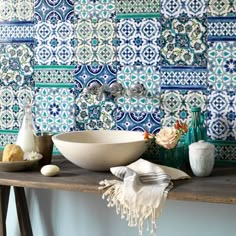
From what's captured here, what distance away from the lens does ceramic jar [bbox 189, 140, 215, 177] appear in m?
1.56

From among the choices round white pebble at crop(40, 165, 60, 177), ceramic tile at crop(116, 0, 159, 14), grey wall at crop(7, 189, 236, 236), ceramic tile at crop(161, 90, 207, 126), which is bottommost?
grey wall at crop(7, 189, 236, 236)

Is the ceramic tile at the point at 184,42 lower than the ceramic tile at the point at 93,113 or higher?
higher

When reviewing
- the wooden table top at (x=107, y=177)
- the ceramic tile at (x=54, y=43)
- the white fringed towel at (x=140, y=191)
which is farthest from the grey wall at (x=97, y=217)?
the ceramic tile at (x=54, y=43)

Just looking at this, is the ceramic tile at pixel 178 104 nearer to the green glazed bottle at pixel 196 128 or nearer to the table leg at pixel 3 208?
the green glazed bottle at pixel 196 128

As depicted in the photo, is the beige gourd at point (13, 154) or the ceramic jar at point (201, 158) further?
the beige gourd at point (13, 154)

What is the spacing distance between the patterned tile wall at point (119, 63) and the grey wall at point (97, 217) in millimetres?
Answer: 234

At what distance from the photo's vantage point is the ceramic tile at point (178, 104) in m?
1.77

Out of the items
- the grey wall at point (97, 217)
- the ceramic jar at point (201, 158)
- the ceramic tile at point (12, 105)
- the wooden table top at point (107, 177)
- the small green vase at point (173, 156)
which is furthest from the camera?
the ceramic tile at point (12, 105)

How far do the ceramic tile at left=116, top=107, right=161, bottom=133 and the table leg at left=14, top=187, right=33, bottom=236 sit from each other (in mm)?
490

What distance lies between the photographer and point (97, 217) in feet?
6.41

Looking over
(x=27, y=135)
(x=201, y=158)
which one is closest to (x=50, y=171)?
(x=27, y=135)

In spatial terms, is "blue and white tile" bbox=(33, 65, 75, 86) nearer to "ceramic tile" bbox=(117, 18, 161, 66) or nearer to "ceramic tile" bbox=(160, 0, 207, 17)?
"ceramic tile" bbox=(117, 18, 161, 66)

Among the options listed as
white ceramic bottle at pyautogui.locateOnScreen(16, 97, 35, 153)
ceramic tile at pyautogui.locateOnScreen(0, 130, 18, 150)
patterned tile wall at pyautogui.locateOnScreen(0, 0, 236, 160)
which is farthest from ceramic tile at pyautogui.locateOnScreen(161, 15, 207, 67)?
ceramic tile at pyautogui.locateOnScreen(0, 130, 18, 150)

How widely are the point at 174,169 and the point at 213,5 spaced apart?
613 mm
